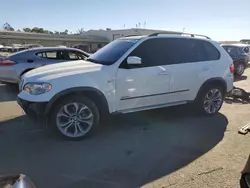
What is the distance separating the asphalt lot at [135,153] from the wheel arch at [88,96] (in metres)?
0.57

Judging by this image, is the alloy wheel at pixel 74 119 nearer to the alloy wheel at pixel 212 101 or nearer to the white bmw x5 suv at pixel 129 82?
the white bmw x5 suv at pixel 129 82

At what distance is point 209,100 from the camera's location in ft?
21.4

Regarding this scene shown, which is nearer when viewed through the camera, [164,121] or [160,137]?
[160,137]

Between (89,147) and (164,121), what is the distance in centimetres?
215

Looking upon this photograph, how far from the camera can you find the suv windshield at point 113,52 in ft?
18.0

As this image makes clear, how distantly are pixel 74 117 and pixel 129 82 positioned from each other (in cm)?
124

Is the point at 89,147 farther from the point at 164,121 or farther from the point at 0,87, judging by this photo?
the point at 0,87

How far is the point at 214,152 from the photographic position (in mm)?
4504

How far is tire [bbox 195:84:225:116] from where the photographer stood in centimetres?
639

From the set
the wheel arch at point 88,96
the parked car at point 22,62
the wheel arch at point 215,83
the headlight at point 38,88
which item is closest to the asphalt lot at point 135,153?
the wheel arch at point 88,96

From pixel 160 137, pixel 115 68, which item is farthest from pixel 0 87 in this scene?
pixel 160 137

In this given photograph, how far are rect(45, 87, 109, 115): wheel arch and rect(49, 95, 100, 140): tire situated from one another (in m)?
0.08

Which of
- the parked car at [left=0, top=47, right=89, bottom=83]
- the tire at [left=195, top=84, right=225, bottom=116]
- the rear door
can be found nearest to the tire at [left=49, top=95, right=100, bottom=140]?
the rear door

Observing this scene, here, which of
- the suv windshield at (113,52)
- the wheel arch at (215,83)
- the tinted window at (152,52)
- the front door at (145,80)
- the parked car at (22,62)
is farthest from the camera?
the parked car at (22,62)
